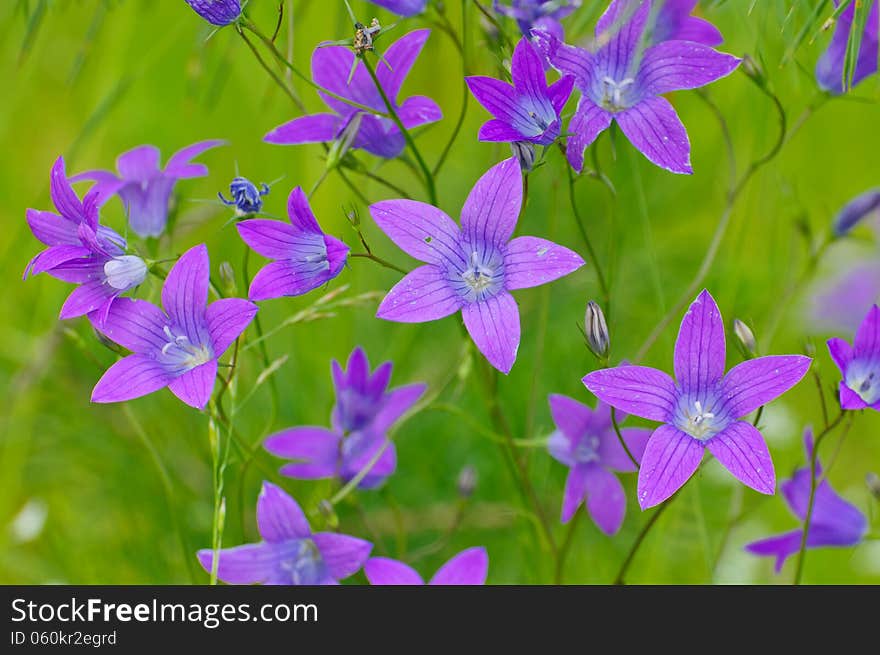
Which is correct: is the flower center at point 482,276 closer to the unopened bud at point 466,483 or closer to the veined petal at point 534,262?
the veined petal at point 534,262

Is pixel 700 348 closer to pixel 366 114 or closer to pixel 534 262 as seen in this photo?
pixel 534 262

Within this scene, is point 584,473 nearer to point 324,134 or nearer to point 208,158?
point 324,134

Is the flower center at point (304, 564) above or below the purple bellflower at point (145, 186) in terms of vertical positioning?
below

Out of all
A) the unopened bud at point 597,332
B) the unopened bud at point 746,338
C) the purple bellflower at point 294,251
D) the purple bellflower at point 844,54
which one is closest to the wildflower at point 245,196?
the purple bellflower at point 294,251

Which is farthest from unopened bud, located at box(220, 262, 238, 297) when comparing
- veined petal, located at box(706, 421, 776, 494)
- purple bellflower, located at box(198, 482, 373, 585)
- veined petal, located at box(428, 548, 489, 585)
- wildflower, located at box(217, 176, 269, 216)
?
veined petal, located at box(706, 421, 776, 494)

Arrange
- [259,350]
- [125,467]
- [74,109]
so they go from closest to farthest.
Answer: [259,350], [125,467], [74,109]

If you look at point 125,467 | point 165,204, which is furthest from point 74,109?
point 165,204
